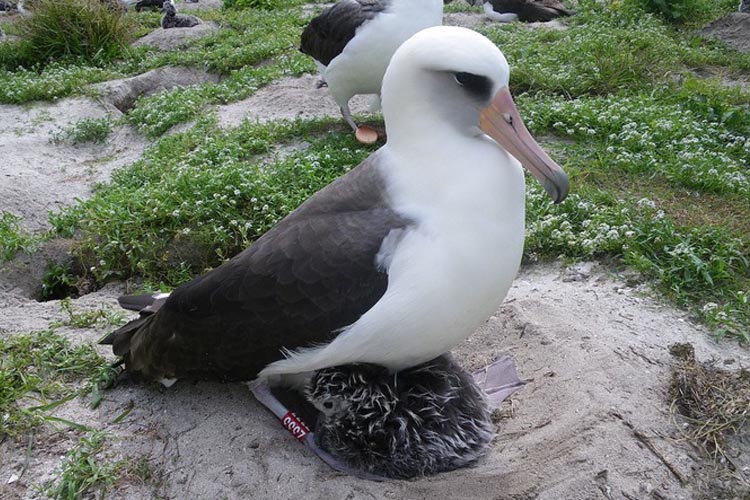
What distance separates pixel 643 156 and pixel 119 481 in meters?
3.85

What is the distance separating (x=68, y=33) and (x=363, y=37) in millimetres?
5367

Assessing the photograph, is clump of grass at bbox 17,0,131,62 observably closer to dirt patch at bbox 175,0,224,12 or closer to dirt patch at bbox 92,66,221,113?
dirt patch at bbox 92,66,221,113


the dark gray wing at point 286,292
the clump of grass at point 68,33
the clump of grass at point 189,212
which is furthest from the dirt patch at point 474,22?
the dark gray wing at point 286,292

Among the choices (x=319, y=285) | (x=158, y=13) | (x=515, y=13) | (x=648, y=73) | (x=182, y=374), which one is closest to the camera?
(x=319, y=285)

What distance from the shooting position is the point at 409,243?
235 centimetres

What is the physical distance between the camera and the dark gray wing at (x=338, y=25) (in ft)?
18.4

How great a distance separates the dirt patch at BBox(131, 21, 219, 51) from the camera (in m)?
9.59

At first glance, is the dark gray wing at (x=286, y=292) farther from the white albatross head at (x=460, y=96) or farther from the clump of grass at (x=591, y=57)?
the clump of grass at (x=591, y=57)

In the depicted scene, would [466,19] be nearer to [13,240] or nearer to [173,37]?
[173,37]

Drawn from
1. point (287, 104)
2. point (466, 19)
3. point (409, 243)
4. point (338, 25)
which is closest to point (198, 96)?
point (287, 104)

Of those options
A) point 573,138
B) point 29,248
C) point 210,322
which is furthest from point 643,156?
point 29,248

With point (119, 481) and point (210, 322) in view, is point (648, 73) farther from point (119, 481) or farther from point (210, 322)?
point (119, 481)

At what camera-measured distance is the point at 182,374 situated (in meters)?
2.86

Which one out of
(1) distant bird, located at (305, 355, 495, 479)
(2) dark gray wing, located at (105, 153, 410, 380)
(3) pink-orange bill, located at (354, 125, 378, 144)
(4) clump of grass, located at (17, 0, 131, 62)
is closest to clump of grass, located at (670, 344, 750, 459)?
(1) distant bird, located at (305, 355, 495, 479)
